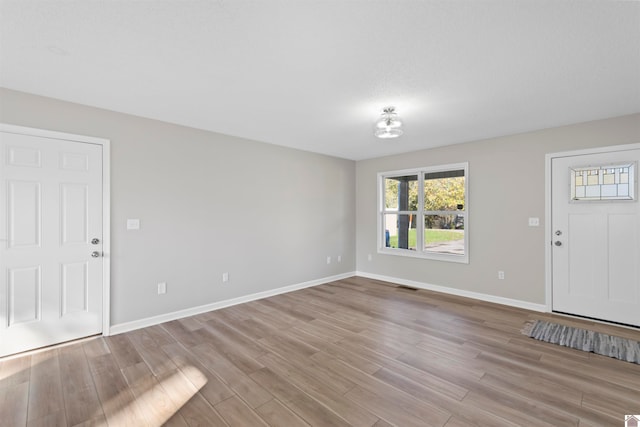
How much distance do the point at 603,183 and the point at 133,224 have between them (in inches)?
227

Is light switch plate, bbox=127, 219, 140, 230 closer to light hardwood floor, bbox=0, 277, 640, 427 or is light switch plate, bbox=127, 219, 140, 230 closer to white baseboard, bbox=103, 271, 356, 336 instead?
white baseboard, bbox=103, 271, 356, 336

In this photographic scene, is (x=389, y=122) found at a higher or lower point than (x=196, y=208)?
higher

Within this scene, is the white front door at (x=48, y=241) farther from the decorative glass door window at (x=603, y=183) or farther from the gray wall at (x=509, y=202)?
the decorative glass door window at (x=603, y=183)

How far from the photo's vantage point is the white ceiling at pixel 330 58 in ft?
5.48

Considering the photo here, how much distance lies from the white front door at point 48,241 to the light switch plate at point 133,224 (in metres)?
0.27

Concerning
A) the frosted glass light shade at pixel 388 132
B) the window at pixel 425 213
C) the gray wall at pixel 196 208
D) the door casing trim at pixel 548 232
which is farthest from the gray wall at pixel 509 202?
the gray wall at pixel 196 208

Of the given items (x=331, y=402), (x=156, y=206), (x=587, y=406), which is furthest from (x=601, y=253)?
(x=156, y=206)

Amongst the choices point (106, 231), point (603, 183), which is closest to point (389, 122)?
point (603, 183)

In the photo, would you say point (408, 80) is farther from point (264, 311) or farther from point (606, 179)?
point (264, 311)

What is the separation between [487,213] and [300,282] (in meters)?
3.30

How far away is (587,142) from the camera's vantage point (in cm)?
362

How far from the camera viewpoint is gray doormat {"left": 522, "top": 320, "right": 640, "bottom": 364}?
274 centimetres

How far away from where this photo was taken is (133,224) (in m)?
3.38

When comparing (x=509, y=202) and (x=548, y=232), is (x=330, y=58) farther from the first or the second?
(x=548, y=232)
